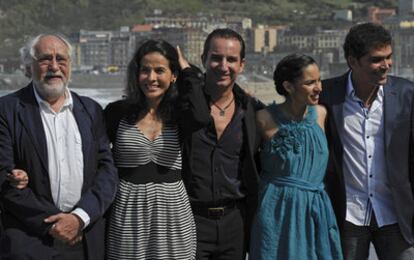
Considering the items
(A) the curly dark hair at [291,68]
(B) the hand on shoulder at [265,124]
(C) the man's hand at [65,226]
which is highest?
(A) the curly dark hair at [291,68]

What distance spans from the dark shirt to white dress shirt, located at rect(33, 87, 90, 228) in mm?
367

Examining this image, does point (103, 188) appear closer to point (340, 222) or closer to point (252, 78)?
point (340, 222)

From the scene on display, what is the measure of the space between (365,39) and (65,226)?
3.27 feet

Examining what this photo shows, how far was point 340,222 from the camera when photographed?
236cm

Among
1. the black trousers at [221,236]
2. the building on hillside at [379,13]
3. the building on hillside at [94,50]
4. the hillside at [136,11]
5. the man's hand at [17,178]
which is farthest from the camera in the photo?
the hillside at [136,11]

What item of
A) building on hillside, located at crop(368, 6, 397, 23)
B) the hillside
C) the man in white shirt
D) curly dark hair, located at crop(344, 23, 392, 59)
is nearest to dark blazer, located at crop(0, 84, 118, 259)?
the man in white shirt

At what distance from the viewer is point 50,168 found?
2080mm

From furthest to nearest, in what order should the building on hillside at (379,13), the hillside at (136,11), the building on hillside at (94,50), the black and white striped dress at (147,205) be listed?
the hillside at (136,11) → the building on hillside at (379,13) → the building on hillside at (94,50) → the black and white striped dress at (147,205)

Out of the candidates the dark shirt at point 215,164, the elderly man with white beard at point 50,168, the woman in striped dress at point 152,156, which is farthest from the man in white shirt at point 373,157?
the elderly man with white beard at point 50,168

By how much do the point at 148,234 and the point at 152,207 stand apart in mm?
74

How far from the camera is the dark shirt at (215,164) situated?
2.33 m

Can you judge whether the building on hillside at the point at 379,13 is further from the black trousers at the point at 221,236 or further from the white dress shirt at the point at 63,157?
the white dress shirt at the point at 63,157

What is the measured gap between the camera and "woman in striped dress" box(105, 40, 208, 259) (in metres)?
2.21

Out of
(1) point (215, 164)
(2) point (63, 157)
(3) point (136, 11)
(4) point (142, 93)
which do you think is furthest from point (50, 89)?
(3) point (136, 11)
